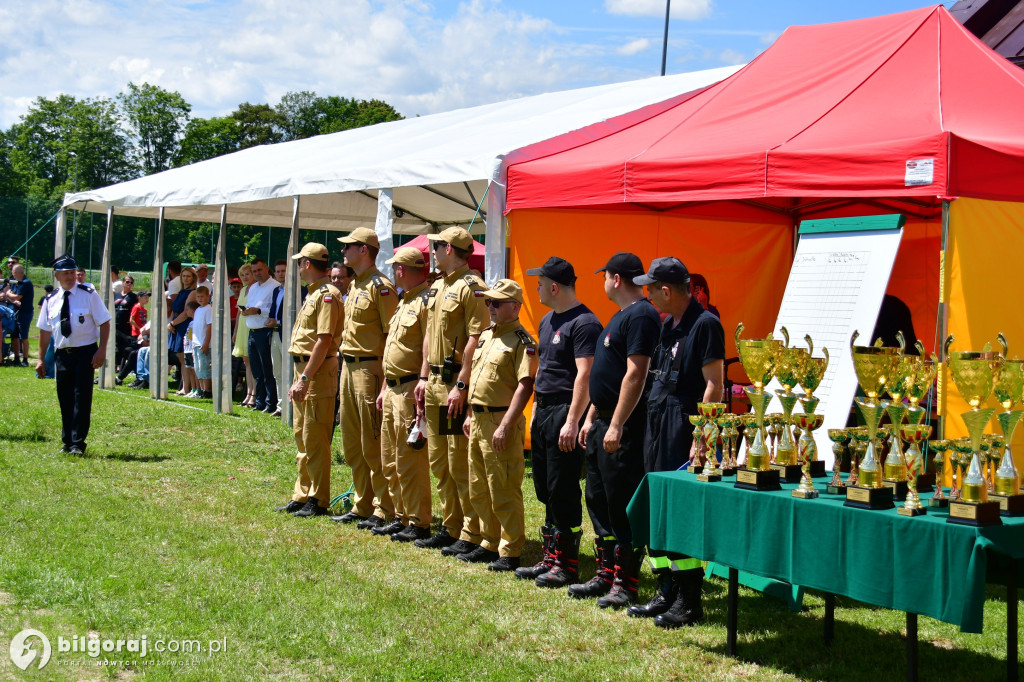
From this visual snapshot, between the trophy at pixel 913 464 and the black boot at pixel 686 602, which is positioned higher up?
the trophy at pixel 913 464

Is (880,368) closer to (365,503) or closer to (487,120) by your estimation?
(365,503)

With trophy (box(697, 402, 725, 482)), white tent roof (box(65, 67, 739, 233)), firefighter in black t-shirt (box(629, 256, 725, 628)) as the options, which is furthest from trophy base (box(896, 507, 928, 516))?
white tent roof (box(65, 67, 739, 233))

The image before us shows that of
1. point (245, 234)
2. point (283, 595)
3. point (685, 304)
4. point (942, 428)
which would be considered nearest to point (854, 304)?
point (942, 428)

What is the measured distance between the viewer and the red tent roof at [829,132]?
5.62 m

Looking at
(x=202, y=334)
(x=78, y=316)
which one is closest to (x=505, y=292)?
(x=78, y=316)

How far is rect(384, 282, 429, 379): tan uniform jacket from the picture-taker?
6219 millimetres

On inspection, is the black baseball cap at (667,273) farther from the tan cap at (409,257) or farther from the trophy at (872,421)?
the tan cap at (409,257)

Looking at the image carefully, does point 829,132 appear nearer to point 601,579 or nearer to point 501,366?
point 501,366

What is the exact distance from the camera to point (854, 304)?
6648 millimetres

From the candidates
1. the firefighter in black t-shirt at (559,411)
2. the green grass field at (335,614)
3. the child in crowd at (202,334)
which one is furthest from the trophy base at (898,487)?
the child in crowd at (202,334)

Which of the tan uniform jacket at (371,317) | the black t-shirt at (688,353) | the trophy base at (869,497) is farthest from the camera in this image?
the tan uniform jacket at (371,317)

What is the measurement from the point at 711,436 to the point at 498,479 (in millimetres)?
1730

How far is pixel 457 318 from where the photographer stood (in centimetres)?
596

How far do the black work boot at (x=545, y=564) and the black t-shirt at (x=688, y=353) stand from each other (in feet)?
3.89
